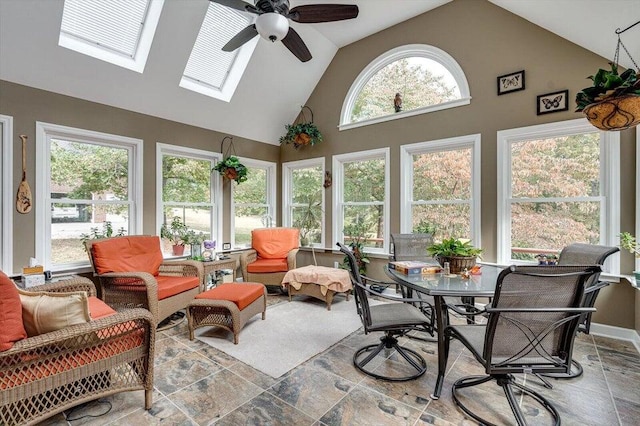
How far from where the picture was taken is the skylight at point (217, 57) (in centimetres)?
393

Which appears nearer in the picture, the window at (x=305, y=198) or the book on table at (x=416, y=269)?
the book on table at (x=416, y=269)

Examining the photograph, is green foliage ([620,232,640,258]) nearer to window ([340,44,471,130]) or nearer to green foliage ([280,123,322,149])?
window ([340,44,471,130])

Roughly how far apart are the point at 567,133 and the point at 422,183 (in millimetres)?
1708

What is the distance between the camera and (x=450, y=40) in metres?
4.01

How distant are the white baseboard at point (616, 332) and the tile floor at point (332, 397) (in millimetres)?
366

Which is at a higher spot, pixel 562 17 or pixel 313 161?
pixel 562 17

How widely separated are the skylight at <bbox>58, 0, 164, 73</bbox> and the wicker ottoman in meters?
2.96

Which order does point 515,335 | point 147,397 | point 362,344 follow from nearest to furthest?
1. point 515,335
2. point 147,397
3. point 362,344

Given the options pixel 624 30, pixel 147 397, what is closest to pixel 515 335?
pixel 147 397

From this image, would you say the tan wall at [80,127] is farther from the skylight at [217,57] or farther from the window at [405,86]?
the window at [405,86]

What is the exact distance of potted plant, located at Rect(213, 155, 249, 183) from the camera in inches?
185

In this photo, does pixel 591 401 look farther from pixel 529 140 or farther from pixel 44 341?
pixel 44 341

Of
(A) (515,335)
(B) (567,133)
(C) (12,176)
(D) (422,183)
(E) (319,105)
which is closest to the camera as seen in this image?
(A) (515,335)

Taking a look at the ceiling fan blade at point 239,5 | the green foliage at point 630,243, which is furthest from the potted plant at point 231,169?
the green foliage at point 630,243
